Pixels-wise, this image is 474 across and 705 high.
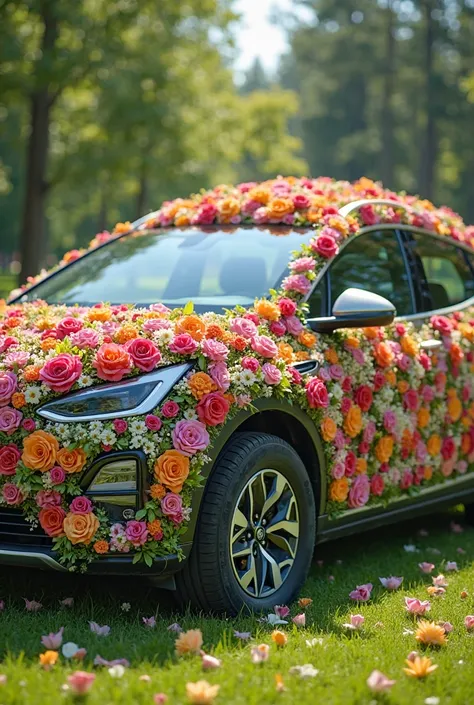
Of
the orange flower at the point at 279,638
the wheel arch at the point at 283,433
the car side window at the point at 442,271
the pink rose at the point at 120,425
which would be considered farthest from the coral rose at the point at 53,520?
the car side window at the point at 442,271

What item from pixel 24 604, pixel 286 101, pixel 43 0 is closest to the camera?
pixel 24 604

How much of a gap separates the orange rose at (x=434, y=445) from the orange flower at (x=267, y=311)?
151cm

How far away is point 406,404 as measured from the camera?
548cm

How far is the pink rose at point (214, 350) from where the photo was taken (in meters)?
4.15

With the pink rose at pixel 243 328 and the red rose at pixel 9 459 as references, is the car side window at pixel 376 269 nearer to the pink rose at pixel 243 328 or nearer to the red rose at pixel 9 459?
the pink rose at pixel 243 328

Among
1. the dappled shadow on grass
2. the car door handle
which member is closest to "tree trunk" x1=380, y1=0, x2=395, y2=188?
the car door handle

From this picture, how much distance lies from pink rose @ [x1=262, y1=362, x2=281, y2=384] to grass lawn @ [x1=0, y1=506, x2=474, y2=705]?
0.99 m

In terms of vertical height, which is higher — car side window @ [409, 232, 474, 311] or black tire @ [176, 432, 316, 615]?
car side window @ [409, 232, 474, 311]

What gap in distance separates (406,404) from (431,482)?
1.98 ft

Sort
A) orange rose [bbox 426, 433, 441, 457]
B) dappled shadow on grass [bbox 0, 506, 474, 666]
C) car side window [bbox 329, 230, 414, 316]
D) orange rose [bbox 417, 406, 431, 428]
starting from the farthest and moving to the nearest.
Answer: orange rose [bbox 426, 433, 441, 457], orange rose [bbox 417, 406, 431, 428], car side window [bbox 329, 230, 414, 316], dappled shadow on grass [bbox 0, 506, 474, 666]

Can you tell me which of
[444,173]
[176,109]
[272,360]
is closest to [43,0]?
[176,109]

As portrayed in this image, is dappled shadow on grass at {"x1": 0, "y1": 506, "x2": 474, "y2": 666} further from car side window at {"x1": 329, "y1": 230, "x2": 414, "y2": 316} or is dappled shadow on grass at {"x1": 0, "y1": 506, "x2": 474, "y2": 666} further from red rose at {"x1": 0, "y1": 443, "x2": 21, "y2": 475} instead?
car side window at {"x1": 329, "y1": 230, "x2": 414, "y2": 316}

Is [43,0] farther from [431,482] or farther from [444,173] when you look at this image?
[444,173]

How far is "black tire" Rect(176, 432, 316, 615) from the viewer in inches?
159
